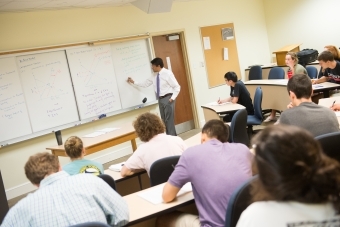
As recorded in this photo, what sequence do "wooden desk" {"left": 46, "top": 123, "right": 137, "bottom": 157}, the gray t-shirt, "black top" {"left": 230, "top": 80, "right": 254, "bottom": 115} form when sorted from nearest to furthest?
the gray t-shirt
"wooden desk" {"left": 46, "top": 123, "right": 137, "bottom": 157}
"black top" {"left": 230, "top": 80, "right": 254, "bottom": 115}

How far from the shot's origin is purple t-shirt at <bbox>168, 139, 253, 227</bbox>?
2.01 m

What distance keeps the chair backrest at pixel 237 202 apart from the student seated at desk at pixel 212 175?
9.7 inches

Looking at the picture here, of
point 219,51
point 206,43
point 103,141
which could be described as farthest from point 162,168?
point 219,51

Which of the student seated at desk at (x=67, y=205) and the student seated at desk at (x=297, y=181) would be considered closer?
the student seated at desk at (x=297, y=181)

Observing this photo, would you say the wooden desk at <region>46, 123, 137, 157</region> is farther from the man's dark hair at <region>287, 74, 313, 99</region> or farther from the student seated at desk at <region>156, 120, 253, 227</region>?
the student seated at desk at <region>156, 120, 253, 227</region>

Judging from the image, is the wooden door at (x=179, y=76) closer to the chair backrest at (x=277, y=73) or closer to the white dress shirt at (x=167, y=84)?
the white dress shirt at (x=167, y=84)

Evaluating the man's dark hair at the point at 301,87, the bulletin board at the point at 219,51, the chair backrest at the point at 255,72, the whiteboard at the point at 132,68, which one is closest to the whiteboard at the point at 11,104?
the whiteboard at the point at 132,68

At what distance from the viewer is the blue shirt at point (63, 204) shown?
6.05 feet

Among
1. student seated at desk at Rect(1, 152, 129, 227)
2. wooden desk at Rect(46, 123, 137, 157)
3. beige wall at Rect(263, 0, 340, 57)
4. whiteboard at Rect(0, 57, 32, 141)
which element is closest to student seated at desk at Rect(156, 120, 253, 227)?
student seated at desk at Rect(1, 152, 129, 227)

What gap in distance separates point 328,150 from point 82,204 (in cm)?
153

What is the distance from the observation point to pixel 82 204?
6.18 feet

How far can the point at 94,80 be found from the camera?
5926 mm

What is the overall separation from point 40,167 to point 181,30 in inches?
222

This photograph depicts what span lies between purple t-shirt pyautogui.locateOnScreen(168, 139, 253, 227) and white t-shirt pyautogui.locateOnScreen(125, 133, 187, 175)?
78cm
